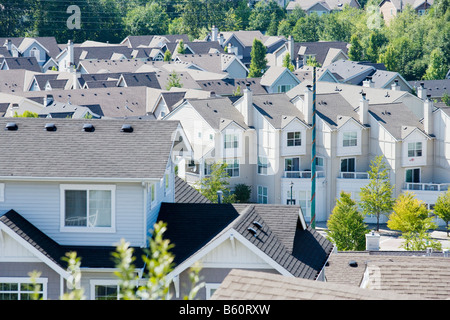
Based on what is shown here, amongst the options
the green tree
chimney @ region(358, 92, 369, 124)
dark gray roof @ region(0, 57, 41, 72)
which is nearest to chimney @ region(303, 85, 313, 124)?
chimney @ region(358, 92, 369, 124)

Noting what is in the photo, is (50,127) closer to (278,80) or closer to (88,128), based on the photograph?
(88,128)

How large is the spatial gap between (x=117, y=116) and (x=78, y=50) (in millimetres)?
49701

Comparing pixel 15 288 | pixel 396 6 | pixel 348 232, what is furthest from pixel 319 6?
pixel 15 288

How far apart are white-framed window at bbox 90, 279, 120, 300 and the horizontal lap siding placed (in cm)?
99

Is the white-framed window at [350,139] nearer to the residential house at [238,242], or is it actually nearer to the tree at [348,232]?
the tree at [348,232]

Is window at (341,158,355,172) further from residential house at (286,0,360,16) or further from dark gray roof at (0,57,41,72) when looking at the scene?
residential house at (286,0,360,16)

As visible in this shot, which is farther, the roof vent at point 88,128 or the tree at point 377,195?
the tree at point 377,195

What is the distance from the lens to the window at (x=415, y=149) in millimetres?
61312

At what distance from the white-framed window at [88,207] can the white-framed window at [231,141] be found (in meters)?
41.6

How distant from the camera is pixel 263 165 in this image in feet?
205

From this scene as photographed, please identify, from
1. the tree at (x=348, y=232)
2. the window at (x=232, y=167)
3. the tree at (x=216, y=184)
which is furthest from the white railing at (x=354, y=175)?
the tree at (x=348, y=232)

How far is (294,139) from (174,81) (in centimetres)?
3166

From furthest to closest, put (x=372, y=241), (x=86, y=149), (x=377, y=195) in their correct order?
(x=377, y=195), (x=372, y=241), (x=86, y=149)
